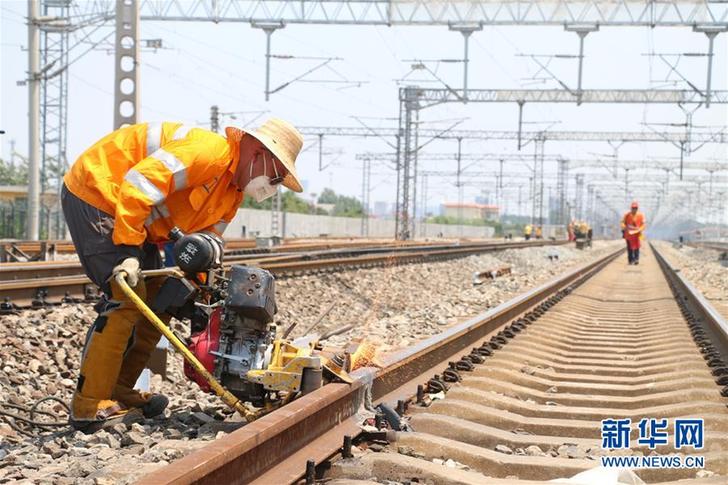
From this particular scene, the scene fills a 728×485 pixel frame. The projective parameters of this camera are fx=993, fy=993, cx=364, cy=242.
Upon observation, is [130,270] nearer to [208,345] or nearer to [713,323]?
[208,345]

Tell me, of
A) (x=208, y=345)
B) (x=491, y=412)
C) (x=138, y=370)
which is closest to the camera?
(x=208, y=345)

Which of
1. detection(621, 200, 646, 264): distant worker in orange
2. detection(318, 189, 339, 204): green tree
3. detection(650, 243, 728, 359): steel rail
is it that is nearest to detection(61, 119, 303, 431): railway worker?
detection(650, 243, 728, 359): steel rail

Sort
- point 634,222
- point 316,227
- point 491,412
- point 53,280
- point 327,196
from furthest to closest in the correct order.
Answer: point 327,196 < point 316,227 < point 634,222 < point 53,280 < point 491,412

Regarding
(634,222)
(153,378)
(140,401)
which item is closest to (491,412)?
(140,401)

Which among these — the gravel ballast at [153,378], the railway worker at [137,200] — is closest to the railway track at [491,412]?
the gravel ballast at [153,378]

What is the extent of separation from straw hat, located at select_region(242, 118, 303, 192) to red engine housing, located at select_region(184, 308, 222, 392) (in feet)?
2.42

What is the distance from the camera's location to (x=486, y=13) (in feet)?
87.8

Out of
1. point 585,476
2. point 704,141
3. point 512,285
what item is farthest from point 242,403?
point 704,141

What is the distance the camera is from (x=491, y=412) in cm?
468

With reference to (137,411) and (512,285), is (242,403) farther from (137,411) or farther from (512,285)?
(512,285)

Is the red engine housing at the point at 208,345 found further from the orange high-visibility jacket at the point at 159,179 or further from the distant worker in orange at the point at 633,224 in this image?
the distant worker in orange at the point at 633,224

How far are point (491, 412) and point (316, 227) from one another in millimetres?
58900

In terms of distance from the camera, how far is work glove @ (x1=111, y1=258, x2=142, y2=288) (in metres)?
4.26

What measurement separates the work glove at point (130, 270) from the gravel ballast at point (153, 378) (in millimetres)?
659
